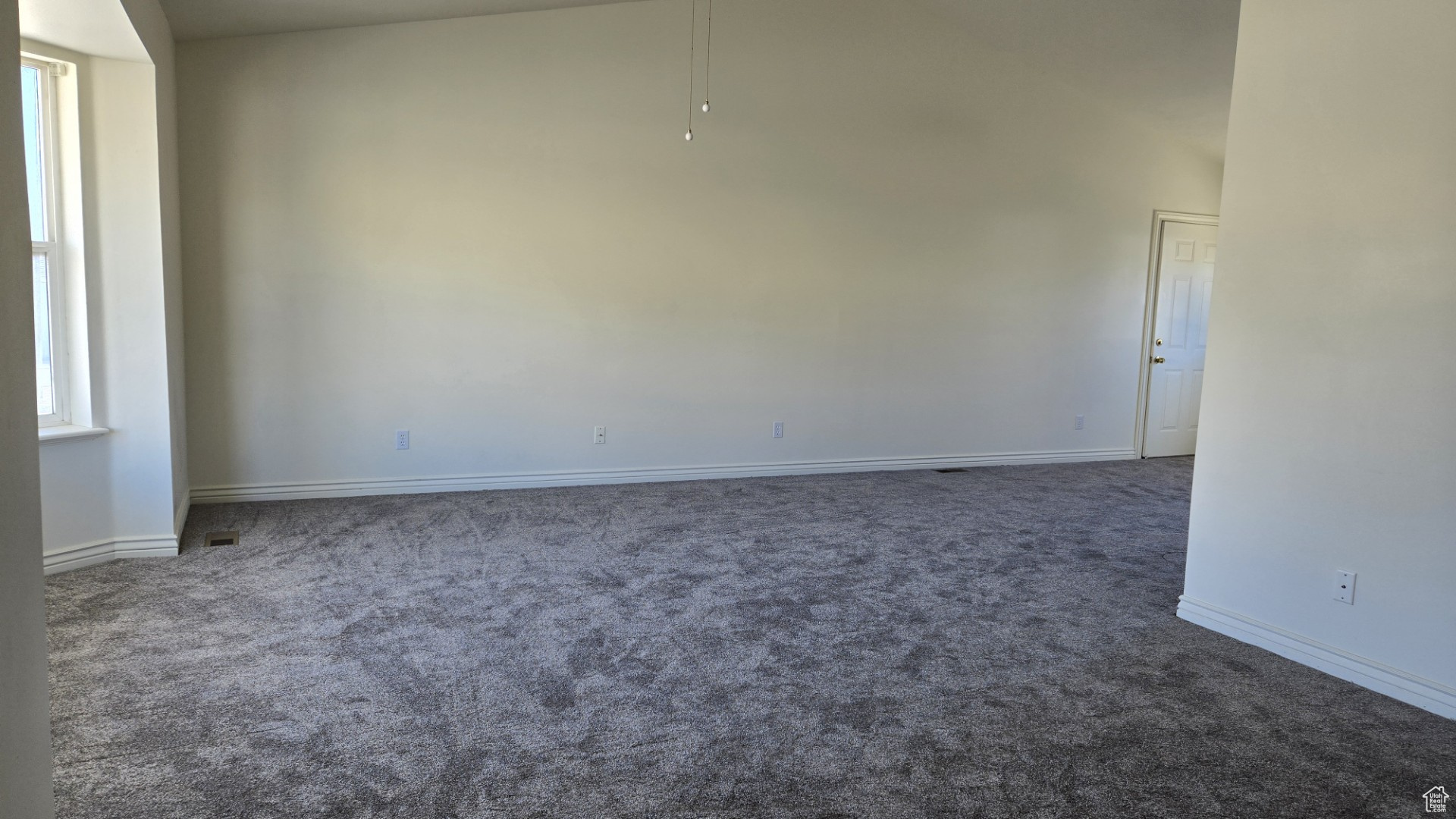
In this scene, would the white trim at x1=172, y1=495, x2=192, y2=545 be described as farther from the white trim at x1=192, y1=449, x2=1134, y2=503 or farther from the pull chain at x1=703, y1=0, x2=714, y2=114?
the pull chain at x1=703, y1=0, x2=714, y2=114

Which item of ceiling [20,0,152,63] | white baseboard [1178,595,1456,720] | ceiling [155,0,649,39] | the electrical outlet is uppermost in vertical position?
ceiling [155,0,649,39]

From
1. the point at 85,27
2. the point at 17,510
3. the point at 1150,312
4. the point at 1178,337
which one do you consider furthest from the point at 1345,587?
the point at 85,27

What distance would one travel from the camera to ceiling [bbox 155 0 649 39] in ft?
14.0

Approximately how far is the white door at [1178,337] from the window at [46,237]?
7.28 metres

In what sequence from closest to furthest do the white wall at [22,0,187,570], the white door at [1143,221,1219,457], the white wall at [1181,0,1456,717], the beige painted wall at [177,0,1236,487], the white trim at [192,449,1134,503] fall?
1. the white wall at [1181,0,1456,717]
2. the white wall at [22,0,187,570]
3. the beige painted wall at [177,0,1236,487]
4. the white trim at [192,449,1134,503]
5. the white door at [1143,221,1219,457]

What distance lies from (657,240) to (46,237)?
3.19 meters

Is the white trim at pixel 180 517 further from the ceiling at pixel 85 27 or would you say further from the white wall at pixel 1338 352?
the white wall at pixel 1338 352

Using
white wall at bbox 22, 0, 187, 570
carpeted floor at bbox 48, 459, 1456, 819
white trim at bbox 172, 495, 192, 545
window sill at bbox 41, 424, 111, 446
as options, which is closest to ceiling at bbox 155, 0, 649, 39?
white wall at bbox 22, 0, 187, 570

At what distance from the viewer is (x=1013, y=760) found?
7.73 ft

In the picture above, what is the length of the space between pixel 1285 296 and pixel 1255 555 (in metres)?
0.99

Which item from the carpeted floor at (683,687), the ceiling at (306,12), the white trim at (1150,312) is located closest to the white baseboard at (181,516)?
the carpeted floor at (683,687)

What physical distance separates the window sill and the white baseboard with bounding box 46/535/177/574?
1.58 ft

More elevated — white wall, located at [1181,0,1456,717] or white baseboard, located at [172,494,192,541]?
white wall, located at [1181,0,1456,717]

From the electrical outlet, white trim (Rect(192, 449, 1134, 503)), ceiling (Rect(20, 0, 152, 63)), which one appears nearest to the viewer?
the electrical outlet
